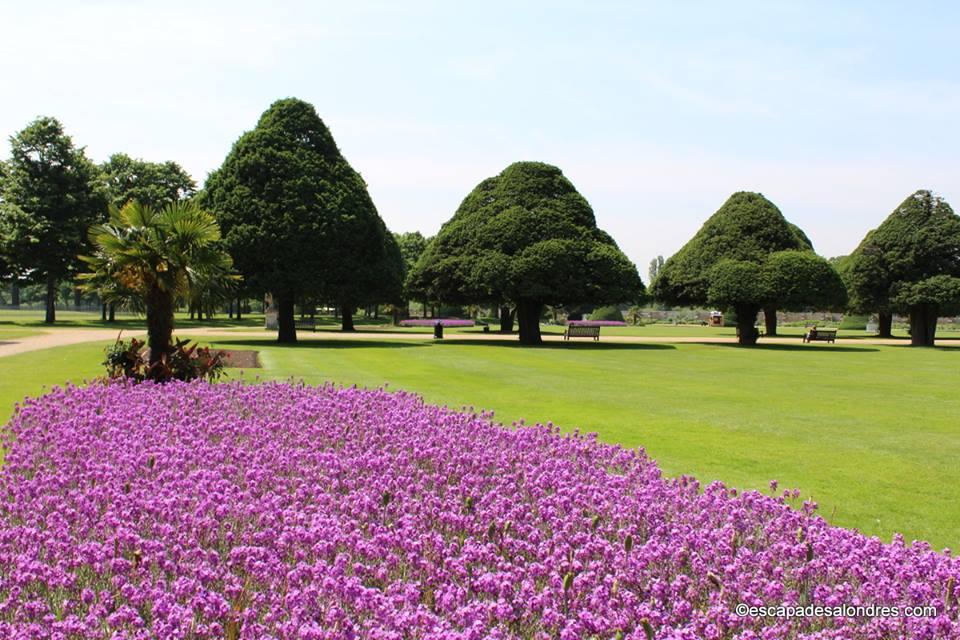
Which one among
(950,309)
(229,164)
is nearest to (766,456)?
(229,164)

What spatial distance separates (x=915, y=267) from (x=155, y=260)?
148ft

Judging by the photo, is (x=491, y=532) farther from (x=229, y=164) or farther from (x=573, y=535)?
(x=229, y=164)

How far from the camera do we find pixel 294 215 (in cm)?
3778

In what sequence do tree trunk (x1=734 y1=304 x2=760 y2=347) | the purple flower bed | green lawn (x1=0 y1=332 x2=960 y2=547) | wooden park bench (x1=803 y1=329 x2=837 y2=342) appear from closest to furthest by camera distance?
the purple flower bed < green lawn (x1=0 y1=332 x2=960 y2=547) < tree trunk (x1=734 y1=304 x2=760 y2=347) < wooden park bench (x1=803 y1=329 x2=837 y2=342)

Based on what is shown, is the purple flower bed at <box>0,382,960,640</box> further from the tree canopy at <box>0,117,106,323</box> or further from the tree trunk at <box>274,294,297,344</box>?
the tree canopy at <box>0,117,106,323</box>

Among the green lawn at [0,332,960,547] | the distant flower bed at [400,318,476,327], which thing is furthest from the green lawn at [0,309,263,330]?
the green lawn at [0,332,960,547]

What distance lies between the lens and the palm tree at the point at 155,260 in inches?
670

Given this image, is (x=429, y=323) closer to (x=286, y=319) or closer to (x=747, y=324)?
(x=747, y=324)

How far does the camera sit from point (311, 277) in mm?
37625

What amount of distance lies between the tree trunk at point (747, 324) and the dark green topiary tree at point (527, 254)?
8.18 metres

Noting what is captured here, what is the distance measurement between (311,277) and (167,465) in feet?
101

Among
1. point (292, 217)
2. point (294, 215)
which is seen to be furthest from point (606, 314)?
point (292, 217)

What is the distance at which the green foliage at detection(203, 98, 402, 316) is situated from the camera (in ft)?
123

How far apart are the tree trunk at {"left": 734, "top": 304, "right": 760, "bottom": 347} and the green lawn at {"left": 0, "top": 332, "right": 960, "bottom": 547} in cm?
1078
